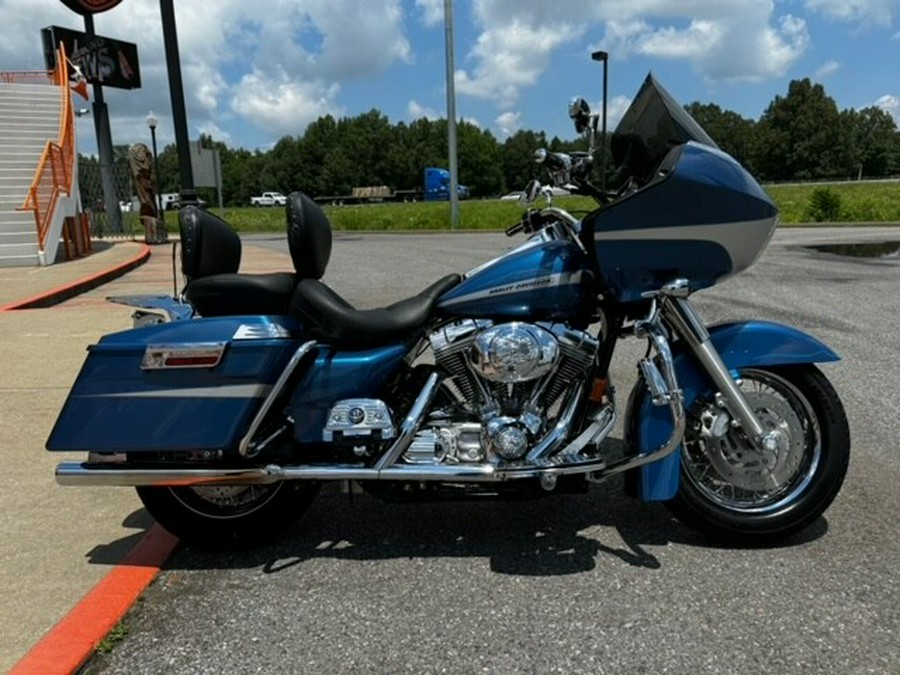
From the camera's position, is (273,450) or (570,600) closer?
(570,600)

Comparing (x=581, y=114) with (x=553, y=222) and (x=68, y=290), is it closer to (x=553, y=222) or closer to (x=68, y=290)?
(x=553, y=222)

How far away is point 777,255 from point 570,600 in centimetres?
1263

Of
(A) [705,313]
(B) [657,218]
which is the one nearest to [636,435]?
(B) [657,218]

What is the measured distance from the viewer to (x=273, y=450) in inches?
120

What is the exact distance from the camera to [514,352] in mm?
2834

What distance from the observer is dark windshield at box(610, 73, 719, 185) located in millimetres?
3041

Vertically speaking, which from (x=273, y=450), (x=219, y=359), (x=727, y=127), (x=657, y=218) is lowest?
(x=273, y=450)

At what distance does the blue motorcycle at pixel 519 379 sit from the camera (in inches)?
114

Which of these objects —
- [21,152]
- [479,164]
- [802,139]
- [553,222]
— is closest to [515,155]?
[479,164]

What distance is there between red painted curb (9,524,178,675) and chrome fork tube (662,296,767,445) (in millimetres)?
2449

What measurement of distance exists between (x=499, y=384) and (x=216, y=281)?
1.30 m

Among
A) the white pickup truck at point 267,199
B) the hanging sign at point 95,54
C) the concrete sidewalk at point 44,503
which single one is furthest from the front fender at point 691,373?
the white pickup truck at point 267,199

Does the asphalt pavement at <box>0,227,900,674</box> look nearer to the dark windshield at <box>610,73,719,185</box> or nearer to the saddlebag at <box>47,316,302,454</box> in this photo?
the saddlebag at <box>47,316,302,454</box>

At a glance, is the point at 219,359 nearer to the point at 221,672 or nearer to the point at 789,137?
the point at 221,672
